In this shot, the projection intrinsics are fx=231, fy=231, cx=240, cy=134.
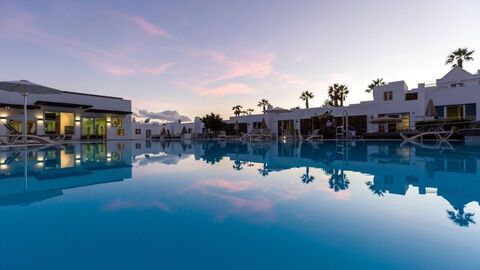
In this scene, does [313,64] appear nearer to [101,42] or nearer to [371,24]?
[371,24]

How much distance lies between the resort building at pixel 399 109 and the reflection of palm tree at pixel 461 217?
16.0m

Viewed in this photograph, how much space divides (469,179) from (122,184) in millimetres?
5284

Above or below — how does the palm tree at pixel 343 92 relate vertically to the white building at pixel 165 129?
above

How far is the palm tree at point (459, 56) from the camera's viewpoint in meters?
24.0

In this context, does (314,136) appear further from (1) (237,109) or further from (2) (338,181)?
(1) (237,109)

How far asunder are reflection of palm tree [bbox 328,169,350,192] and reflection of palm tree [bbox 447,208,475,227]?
3.75ft

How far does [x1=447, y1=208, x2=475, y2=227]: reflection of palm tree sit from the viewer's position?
74.9 inches

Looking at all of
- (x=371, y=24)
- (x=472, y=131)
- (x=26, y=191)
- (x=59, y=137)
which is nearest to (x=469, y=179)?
(x=26, y=191)

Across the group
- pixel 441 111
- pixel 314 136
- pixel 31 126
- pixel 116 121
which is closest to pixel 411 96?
pixel 441 111

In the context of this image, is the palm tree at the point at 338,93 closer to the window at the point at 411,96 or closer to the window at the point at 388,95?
the window at the point at 388,95

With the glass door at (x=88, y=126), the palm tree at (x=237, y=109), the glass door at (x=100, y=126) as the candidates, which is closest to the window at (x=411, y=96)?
the glass door at (x=100, y=126)

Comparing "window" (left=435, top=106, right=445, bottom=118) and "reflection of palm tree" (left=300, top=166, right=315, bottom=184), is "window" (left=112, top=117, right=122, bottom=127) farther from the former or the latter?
"window" (left=435, top=106, right=445, bottom=118)

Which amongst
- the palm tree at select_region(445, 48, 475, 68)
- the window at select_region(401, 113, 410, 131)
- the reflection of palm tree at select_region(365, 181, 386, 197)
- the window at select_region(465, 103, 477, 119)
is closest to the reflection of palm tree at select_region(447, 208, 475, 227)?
the reflection of palm tree at select_region(365, 181, 386, 197)

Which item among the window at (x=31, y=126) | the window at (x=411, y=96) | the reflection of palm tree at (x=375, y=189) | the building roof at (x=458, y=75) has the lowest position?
the reflection of palm tree at (x=375, y=189)
